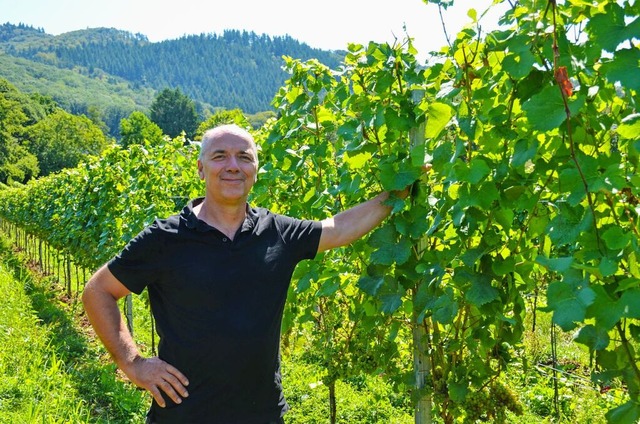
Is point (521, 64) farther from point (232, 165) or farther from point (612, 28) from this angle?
point (232, 165)

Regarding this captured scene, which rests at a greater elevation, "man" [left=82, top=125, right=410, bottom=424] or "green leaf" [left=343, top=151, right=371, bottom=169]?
"green leaf" [left=343, top=151, right=371, bottom=169]

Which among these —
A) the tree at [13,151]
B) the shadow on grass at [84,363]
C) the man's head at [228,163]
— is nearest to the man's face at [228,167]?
the man's head at [228,163]

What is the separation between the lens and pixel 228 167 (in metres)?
2.66

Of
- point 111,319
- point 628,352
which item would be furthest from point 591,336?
point 111,319

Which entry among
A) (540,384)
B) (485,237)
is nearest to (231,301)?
(485,237)

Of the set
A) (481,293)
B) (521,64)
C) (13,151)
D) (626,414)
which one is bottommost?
(626,414)

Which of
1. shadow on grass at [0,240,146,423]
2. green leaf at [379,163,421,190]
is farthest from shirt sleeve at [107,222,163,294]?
shadow on grass at [0,240,146,423]

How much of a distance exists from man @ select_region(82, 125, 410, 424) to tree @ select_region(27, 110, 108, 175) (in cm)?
6284

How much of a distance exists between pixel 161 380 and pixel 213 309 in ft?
1.09

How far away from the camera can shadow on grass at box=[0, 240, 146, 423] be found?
590cm

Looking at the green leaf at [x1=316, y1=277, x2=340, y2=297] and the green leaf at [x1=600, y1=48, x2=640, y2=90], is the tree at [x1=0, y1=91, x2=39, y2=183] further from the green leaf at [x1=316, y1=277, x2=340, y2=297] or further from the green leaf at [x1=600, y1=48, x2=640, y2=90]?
the green leaf at [x1=600, y1=48, x2=640, y2=90]

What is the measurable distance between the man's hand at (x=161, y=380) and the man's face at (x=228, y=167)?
2.28 ft

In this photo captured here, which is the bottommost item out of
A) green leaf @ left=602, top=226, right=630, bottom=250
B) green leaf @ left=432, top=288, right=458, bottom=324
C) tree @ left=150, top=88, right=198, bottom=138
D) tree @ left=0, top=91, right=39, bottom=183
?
green leaf @ left=432, top=288, right=458, bottom=324

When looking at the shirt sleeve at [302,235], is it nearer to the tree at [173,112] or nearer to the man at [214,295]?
the man at [214,295]
